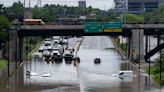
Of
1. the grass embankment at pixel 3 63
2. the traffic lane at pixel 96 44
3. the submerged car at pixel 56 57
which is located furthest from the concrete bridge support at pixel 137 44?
the traffic lane at pixel 96 44

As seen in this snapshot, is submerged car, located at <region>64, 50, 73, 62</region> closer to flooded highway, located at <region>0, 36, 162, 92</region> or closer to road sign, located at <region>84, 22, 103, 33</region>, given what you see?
flooded highway, located at <region>0, 36, 162, 92</region>

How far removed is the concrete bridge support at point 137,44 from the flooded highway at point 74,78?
1.99 metres

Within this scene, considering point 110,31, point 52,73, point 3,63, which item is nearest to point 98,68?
point 110,31

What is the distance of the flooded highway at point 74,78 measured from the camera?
7269cm

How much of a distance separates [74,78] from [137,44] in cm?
2287

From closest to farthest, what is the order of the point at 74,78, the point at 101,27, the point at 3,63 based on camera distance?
the point at 74,78
the point at 3,63
the point at 101,27

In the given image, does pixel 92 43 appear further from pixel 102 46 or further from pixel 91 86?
pixel 91 86

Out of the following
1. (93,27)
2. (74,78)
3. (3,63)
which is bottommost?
(74,78)

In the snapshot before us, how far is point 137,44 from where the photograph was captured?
4195 inches

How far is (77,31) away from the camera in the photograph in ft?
350

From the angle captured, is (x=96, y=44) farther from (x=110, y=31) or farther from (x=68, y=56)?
(x=110, y=31)

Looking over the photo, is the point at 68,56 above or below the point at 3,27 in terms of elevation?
below

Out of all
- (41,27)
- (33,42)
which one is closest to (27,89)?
(41,27)

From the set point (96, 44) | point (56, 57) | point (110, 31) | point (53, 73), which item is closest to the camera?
point (53, 73)
